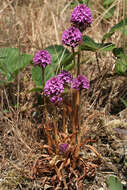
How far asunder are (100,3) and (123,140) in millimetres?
1852

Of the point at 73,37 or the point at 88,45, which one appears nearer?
the point at 73,37

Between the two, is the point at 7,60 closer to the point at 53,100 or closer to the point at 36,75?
the point at 36,75

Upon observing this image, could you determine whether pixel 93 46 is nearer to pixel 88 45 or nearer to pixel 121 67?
pixel 88 45

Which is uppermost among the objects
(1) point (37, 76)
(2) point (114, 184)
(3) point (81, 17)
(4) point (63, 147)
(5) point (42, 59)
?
(3) point (81, 17)

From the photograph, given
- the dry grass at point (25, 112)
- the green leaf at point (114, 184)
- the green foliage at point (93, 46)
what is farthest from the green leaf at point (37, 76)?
the green leaf at point (114, 184)

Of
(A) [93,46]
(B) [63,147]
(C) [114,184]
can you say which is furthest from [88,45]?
(C) [114,184]

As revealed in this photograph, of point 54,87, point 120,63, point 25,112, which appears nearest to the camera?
point 54,87

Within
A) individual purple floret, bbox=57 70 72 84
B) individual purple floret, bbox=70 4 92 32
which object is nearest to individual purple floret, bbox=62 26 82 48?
individual purple floret, bbox=70 4 92 32

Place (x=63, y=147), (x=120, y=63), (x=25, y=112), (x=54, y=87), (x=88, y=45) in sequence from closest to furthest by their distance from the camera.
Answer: (x=54, y=87)
(x=63, y=147)
(x=88, y=45)
(x=120, y=63)
(x=25, y=112)

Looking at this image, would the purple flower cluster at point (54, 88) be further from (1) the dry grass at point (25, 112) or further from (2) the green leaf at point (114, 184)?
(2) the green leaf at point (114, 184)

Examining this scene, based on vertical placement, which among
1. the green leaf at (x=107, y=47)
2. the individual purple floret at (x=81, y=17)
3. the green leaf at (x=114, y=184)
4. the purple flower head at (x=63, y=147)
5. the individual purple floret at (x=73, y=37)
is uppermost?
the individual purple floret at (x=81, y=17)

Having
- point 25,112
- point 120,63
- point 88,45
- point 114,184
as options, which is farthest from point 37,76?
point 114,184

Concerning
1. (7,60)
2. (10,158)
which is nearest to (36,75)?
(7,60)

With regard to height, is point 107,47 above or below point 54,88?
above
